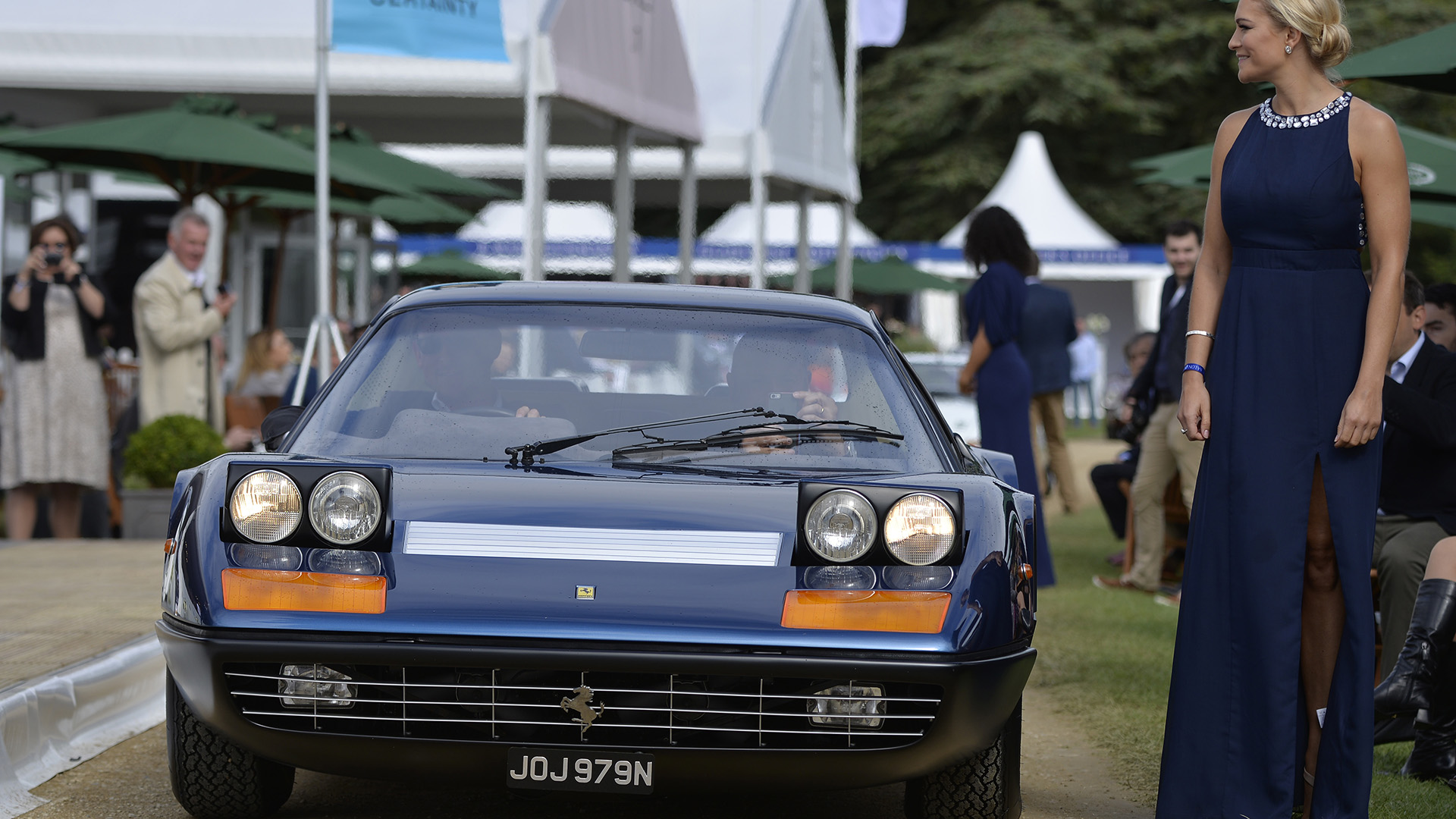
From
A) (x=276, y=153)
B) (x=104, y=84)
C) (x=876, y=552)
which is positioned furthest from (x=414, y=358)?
(x=104, y=84)

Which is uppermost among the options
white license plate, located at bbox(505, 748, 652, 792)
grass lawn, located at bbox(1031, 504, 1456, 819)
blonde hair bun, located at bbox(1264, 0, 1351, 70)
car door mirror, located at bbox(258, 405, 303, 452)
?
blonde hair bun, located at bbox(1264, 0, 1351, 70)

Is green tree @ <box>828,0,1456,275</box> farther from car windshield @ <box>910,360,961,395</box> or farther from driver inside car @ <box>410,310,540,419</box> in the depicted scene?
driver inside car @ <box>410,310,540,419</box>

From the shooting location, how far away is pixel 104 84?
1148cm

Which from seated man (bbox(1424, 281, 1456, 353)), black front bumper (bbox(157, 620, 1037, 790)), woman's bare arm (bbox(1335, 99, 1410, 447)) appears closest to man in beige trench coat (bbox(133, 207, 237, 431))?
black front bumper (bbox(157, 620, 1037, 790))

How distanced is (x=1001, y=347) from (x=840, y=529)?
5.39 m

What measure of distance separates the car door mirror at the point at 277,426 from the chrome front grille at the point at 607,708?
1011mm

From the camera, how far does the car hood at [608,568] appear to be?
3184 mm

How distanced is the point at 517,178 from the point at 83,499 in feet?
→ 33.2

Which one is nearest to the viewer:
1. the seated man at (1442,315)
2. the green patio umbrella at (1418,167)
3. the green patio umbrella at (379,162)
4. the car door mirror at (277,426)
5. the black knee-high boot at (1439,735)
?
the car door mirror at (277,426)

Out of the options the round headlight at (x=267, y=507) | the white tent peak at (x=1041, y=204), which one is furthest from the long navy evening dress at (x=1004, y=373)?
the white tent peak at (x=1041, y=204)

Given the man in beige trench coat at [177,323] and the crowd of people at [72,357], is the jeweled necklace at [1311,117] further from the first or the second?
the man in beige trench coat at [177,323]

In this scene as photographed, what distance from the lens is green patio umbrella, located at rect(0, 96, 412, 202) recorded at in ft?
30.6

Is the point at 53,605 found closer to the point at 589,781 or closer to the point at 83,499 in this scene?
the point at 83,499

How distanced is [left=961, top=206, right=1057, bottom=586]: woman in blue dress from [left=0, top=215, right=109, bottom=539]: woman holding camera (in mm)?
4924
